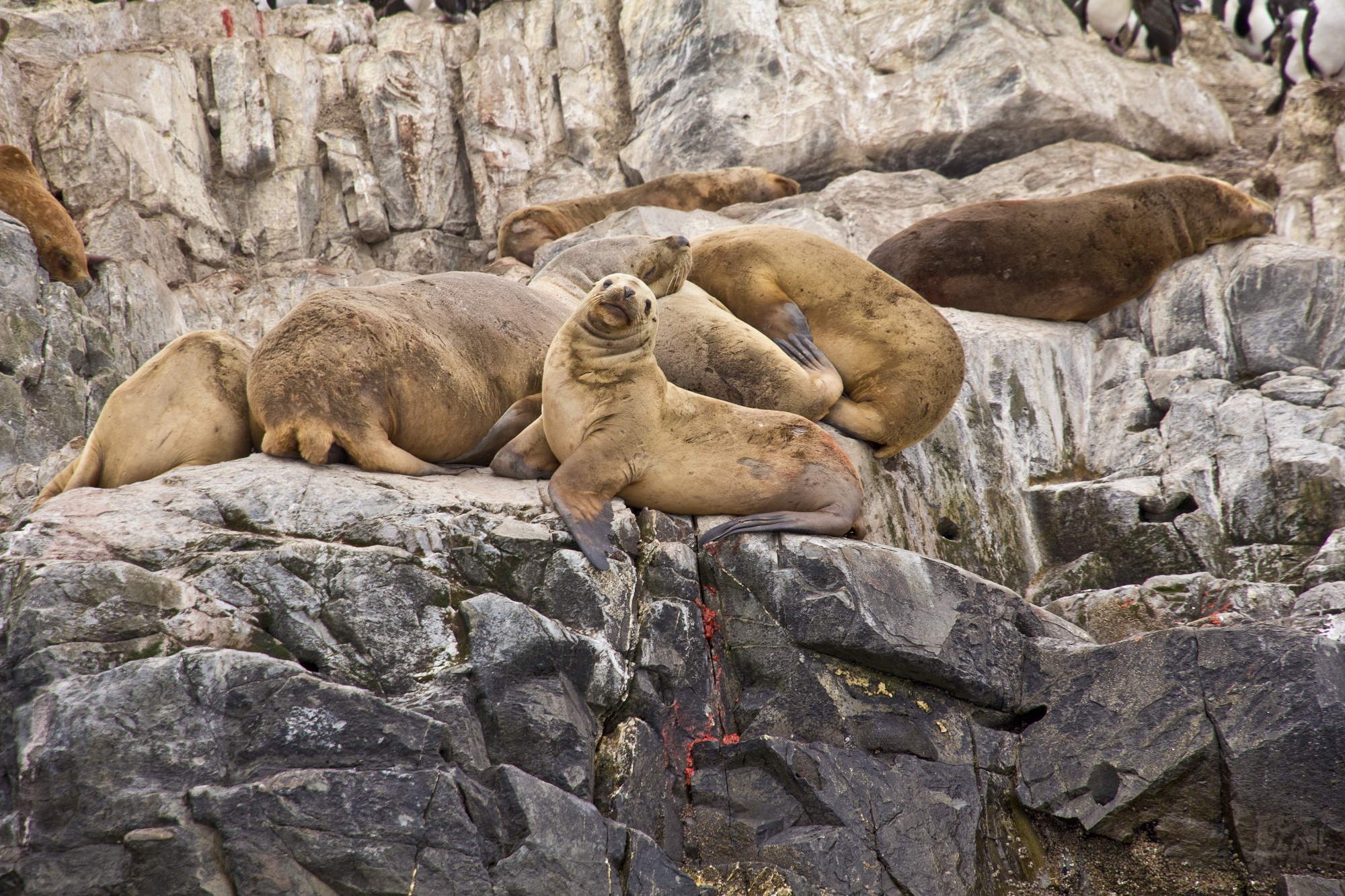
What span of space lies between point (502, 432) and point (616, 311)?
0.91 meters

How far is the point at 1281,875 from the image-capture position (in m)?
4.11

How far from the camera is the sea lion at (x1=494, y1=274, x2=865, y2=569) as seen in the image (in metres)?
4.94

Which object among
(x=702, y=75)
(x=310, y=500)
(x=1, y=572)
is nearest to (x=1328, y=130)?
(x=702, y=75)

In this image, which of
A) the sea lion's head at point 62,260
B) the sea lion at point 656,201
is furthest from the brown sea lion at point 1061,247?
the sea lion's head at point 62,260

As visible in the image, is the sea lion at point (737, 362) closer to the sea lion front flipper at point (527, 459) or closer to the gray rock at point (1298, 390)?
the sea lion front flipper at point (527, 459)

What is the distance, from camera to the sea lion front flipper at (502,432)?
549cm

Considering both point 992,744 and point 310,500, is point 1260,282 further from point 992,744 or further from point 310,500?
point 310,500

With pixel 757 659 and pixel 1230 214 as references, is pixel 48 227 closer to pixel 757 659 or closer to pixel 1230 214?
pixel 757 659

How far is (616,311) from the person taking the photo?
5.09 m

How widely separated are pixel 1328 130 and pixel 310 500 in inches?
408

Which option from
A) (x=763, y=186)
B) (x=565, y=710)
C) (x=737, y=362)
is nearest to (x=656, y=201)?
(x=763, y=186)

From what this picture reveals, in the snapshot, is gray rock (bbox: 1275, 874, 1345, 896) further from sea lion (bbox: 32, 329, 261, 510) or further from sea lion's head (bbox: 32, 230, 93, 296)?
sea lion's head (bbox: 32, 230, 93, 296)

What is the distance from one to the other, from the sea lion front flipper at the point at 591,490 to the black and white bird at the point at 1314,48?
34.8 feet

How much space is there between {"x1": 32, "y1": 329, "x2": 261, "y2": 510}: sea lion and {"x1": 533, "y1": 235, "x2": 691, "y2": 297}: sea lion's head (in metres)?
2.55
